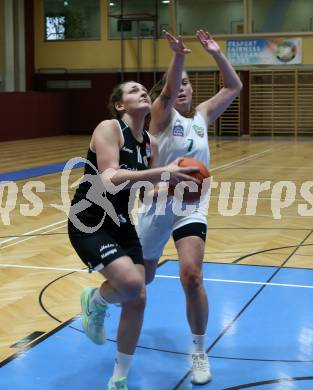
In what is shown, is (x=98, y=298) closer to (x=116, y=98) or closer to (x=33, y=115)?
(x=116, y=98)

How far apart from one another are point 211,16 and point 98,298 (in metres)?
23.0

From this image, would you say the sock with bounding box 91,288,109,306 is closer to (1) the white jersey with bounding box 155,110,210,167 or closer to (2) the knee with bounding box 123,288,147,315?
(2) the knee with bounding box 123,288,147,315

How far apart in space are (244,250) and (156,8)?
68.2ft

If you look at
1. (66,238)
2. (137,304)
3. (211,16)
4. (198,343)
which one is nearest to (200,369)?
(198,343)

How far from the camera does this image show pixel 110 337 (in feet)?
14.0

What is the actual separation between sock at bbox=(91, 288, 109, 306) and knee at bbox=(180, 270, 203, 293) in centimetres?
47

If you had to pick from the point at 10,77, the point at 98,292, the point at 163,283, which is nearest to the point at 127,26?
the point at 10,77

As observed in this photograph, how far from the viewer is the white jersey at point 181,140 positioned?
386cm

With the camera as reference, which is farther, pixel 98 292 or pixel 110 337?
pixel 110 337

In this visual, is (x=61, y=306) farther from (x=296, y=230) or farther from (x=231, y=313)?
(x=296, y=230)

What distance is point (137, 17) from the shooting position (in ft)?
85.1

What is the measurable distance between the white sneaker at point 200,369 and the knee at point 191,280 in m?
0.38

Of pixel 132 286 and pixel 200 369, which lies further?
pixel 200 369

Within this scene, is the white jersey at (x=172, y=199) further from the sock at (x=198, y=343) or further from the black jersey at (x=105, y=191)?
the sock at (x=198, y=343)
